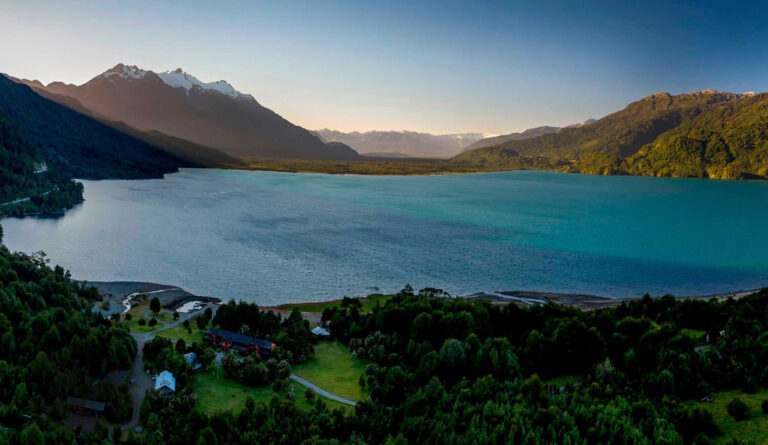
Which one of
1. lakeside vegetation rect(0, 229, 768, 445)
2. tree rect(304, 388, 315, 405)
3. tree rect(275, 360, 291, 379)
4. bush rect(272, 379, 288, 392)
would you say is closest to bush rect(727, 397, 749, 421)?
lakeside vegetation rect(0, 229, 768, 445)

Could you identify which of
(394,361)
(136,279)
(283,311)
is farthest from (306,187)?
(394,361)

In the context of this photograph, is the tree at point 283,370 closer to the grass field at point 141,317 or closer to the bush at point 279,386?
the bush at point 279,386

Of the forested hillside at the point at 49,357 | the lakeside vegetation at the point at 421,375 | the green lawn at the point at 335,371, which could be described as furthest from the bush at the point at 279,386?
the forested hillside at the point at 49,357

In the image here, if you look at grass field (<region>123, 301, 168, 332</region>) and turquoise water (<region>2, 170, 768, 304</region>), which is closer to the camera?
grass field (<region>123, 301, 168, 332</region>)

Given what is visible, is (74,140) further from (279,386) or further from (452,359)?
(452,359)

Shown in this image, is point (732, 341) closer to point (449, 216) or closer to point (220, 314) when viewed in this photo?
point (220, 314)

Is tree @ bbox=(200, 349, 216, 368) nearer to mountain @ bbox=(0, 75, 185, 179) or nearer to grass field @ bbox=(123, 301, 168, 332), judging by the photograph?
grass field @ bbox=(123, 301, 168, 332)

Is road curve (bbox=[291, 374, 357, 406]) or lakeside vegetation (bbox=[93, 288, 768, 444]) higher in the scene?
lakeside vegetation (bbox=[93, 288, 768, 444])

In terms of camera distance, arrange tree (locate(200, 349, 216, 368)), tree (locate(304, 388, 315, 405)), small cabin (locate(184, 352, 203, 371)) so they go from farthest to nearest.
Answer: tree (locate(200, 349, 216, 368)) < small cabin (locate(184, 352, 203, 371)) < tree (locate(304, 388, 315, 405))
